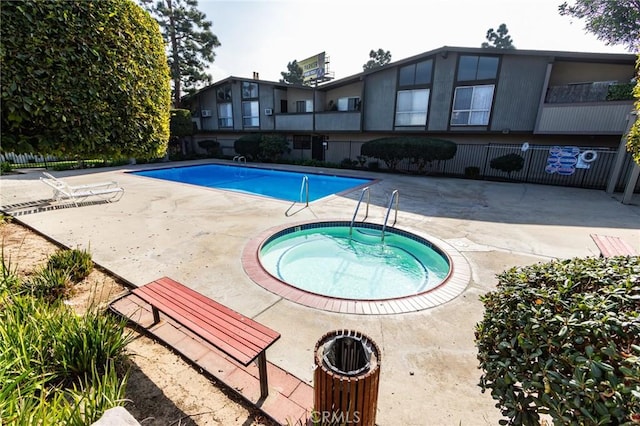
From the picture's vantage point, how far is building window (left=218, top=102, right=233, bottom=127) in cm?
2475

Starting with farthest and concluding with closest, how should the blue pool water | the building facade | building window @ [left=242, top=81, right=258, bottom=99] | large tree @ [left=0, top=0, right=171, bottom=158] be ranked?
building window @ [left=242, top=81, right=258, bottom=99] → the blue pool water → the building facade → large tree @ [left=0, top=0, right=171, bottom=158]

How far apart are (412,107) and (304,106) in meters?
9.08

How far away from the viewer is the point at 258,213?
8461mm

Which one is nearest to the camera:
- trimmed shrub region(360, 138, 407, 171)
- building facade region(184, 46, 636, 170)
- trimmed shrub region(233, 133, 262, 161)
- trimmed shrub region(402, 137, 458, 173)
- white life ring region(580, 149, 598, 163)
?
building facade region(184, 46, 636, 170)

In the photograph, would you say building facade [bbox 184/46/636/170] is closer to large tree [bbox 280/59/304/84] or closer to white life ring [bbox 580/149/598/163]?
white life ring [bbox 580/149/598/163]

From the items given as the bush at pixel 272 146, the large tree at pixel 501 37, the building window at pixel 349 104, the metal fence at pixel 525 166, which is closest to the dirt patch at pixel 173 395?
the metal fence at pixel 525 166

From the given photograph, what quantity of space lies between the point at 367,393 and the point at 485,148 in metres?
17.0

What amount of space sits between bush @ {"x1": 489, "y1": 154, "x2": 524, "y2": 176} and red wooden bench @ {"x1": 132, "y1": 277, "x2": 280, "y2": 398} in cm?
1575

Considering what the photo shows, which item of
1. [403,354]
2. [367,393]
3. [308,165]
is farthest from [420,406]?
[308,165]

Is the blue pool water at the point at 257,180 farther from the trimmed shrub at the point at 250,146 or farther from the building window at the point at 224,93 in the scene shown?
the building window at the point at 224,93

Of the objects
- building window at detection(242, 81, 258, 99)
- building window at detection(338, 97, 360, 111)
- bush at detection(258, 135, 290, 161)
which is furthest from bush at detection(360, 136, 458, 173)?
building window at detection(242, 81, 258, 99)

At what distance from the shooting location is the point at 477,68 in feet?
47.8

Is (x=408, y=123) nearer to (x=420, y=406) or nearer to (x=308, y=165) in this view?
(x=308, y=165)

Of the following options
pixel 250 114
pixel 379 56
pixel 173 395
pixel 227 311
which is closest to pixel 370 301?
pixel 227 311
